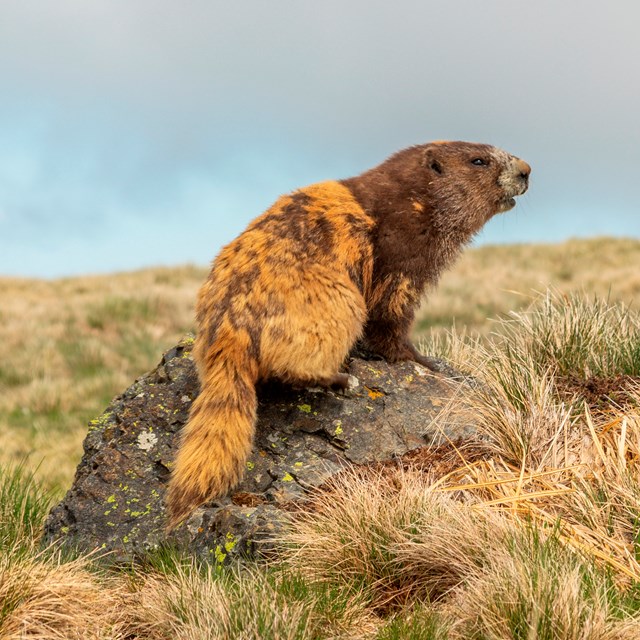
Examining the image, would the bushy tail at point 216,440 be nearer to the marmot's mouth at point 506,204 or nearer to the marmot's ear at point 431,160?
the marmot's ear at point 431,160

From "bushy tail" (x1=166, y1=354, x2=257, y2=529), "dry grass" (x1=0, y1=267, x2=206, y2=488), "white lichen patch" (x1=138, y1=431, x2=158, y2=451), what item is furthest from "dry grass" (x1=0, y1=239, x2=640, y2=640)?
"dry grass" (x1=0, y1=267, x2=206, y2=488)

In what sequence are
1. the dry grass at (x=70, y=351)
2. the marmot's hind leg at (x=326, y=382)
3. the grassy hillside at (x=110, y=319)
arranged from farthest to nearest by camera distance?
the grassy hillside at (x=110, y=319), the dry grass at (x=70, y=351), the marmot's hind leg at (x=326, y=382)

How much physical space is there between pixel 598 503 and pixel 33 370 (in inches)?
478

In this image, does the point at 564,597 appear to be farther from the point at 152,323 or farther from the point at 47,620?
the point at 152,323

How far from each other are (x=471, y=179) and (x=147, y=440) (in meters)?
2.71

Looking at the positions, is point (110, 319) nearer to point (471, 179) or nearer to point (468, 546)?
point (471, 179)

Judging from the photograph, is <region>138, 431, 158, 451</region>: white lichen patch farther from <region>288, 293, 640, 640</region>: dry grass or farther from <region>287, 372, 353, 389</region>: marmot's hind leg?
<region>288, 293, 640, 640</region>: dry grass

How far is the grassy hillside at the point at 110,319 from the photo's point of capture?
38.1ft

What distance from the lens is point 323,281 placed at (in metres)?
4.68

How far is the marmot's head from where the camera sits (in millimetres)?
5406

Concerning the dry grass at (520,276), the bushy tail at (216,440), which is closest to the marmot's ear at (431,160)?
the bushy tail at (216,440)

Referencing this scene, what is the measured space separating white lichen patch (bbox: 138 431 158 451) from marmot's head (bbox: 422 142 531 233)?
2.33m

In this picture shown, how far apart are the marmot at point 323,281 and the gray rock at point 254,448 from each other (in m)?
0.18

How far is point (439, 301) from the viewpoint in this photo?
19.8 m
